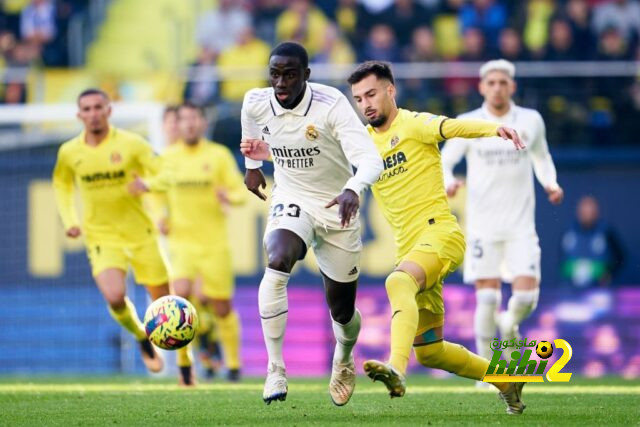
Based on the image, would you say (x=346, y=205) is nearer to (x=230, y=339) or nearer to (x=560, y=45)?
(x=230, y=339)

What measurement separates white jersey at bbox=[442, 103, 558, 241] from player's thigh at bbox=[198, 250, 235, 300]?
350cm

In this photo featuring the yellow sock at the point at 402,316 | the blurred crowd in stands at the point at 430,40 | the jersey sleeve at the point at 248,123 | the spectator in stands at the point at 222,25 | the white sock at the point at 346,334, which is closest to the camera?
the yellow sock at the point at 402,316

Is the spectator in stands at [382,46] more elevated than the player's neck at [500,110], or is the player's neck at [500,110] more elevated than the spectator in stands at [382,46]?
Result: the spectator in stands at [382,46]

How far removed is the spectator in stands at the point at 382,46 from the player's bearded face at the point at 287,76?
10.9 metres

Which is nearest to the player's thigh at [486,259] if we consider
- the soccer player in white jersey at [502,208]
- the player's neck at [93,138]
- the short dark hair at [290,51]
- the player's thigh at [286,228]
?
the soccer player in white jersey at [502,208]

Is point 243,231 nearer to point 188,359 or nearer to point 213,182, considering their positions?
point 213,182

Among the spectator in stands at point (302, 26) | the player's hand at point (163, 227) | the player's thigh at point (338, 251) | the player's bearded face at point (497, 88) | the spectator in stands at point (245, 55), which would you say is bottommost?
the player's hand at point (163, 227)

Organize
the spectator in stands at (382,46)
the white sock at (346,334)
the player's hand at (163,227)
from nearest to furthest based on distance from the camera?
the white sock at (346,334) → the player's hand at (163,227) → the spectator in stands at (382,46)

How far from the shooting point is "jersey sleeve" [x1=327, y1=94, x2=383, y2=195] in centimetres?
853

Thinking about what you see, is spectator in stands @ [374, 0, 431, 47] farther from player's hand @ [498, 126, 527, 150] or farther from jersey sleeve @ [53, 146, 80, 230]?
player's hand @ [498, 126, 527, 150]

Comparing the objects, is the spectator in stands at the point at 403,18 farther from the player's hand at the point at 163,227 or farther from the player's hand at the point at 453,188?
the player's hand at the point at 453,188

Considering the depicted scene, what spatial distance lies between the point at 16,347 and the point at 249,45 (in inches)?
242

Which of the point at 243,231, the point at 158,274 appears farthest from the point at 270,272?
the point at 243,231

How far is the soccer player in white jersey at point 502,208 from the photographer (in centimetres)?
1294
